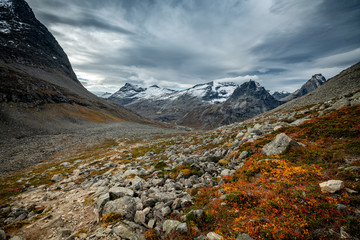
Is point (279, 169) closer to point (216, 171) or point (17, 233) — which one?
point (216, 171)

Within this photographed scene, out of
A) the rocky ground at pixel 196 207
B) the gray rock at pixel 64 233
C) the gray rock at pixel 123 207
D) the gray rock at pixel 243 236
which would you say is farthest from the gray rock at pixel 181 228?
the gray rock at pixel 64 233

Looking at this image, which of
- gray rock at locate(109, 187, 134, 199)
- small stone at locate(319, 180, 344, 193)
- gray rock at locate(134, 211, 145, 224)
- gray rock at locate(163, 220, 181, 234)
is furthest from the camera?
gray rock at locate(109, 187, 134, 199)

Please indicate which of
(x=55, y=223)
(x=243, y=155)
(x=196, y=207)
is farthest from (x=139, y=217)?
(x=243, y=155)

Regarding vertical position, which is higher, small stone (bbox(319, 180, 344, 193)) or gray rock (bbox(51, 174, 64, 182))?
small stone (bbox(319, 180, 344, 193))

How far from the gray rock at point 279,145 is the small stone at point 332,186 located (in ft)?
16.6

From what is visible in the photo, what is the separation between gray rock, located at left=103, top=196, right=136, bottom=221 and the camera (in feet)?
26.9

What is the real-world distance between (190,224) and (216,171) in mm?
6845

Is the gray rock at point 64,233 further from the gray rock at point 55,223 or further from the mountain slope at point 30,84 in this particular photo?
the mountain slope at point 30,84

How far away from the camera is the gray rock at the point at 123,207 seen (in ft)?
26.9

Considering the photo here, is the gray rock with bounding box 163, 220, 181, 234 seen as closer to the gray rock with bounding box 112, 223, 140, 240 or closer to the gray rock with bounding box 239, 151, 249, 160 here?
the gray rock with bounding box 112, 223, 140, 240

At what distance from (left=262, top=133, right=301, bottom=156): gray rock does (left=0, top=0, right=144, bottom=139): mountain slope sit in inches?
2563

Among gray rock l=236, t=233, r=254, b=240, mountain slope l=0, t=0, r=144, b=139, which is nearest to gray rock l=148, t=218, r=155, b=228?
gray rock l=236, t=233, r=254, b=240

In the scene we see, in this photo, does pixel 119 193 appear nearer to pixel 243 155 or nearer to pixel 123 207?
pixel 123 207

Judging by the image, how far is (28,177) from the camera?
18953 mm
